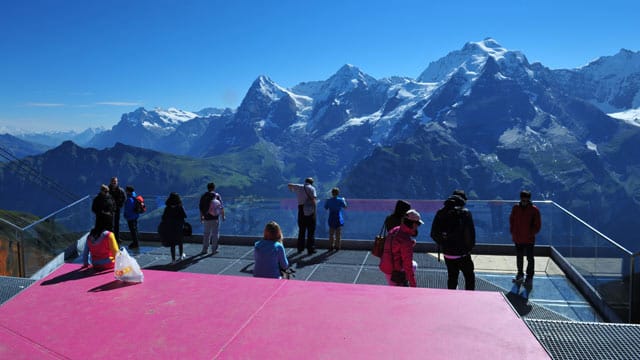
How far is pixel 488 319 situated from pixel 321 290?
1.57 metres

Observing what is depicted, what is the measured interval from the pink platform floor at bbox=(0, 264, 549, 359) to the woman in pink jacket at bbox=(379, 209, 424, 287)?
153cm

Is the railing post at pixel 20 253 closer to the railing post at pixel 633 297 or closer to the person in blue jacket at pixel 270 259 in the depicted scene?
the person in blue jacket at pixel 270 259

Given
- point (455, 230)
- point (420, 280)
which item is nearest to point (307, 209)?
point (420, 280)

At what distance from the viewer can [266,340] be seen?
3.70 meters

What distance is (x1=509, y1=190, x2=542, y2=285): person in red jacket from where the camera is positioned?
9.16 m

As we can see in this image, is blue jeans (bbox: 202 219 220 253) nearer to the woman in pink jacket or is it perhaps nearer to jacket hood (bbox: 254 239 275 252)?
jacket hood (bbox: 254 239 275 252)

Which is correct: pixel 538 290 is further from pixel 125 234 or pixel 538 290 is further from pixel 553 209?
pixel 125 234

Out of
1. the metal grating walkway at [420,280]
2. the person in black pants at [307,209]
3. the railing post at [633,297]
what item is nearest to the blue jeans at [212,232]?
the metal grating walkway at [420,280]

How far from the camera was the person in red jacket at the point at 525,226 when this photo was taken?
9.16m

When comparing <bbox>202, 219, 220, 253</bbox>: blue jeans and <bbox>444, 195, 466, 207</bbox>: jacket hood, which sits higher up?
<bbox>444, 195, 466, 207</bbox>: jacket hood

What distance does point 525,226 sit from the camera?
30.4 feet

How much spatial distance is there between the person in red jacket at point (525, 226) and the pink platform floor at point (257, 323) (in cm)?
511

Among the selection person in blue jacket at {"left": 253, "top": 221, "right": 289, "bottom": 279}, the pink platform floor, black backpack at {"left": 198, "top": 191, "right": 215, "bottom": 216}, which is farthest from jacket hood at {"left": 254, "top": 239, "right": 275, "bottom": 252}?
black backpack at {"left": 198, "top": 191, "right": 215, "bottom": 216}

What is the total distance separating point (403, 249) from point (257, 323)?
278cm
